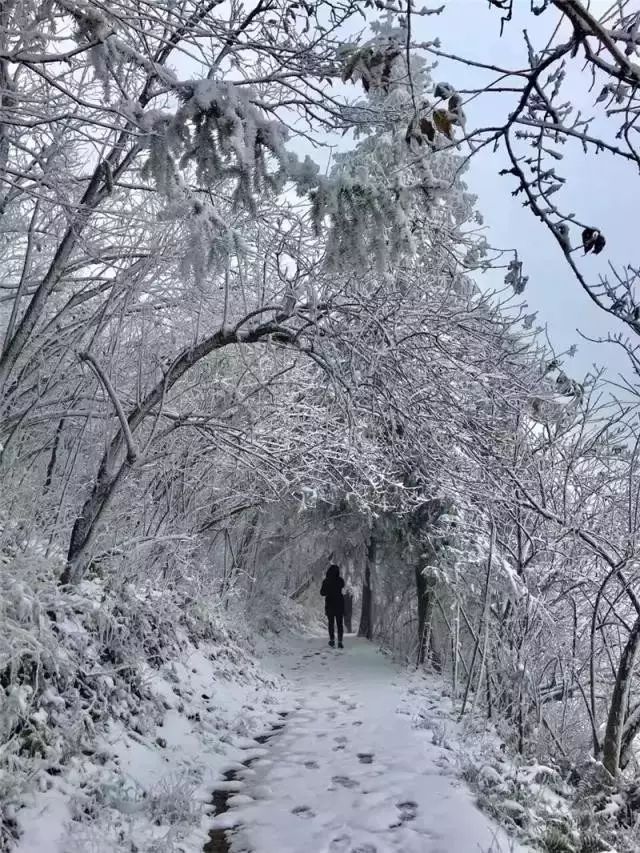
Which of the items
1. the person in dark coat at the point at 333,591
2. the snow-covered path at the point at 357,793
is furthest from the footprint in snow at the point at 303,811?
the person in dark coat at the point at 333,591

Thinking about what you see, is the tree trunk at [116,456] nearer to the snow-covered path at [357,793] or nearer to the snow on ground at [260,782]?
the snow on ground at [260,782]

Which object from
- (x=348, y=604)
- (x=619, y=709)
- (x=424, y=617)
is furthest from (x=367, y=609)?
(x=619, y=709)

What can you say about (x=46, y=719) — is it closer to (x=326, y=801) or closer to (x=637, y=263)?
(x=326, y=801)

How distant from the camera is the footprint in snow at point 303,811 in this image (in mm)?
4402

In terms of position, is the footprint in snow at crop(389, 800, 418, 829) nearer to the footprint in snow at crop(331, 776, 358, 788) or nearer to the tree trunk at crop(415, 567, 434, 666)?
the footprint in snow at crop(331, 776, 358, 788)

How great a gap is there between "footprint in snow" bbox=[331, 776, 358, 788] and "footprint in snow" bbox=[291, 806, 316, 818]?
57cm

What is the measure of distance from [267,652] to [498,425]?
897 centimetres

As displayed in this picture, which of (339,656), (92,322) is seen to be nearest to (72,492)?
(92,322)

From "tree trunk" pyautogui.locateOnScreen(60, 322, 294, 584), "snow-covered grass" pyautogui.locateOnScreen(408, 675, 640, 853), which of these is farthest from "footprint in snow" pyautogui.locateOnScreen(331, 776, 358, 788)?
"tree trunk" pyautogui.locateOnScreen(60, 322, 294, 584)

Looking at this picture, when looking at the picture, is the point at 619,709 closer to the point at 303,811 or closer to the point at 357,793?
the point at 357,793

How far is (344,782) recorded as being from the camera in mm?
5129

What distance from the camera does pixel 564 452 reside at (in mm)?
7363

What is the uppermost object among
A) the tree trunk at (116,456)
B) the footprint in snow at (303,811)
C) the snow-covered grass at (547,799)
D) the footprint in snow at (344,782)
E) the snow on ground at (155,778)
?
the tree trunk at (116,456)

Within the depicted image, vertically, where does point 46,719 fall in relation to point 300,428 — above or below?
below
